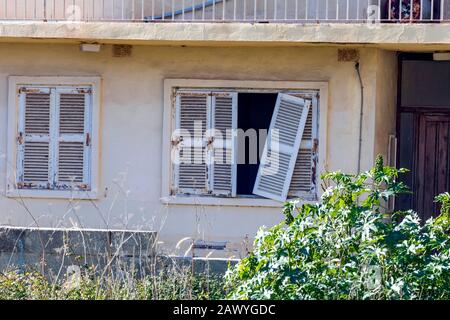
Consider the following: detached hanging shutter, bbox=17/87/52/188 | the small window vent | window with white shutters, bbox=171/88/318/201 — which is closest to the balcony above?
the small window vent

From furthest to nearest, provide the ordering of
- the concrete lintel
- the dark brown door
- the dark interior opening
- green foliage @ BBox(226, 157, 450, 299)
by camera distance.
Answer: the dark brown door, the dark interior opening, the concrete lintel, green foliage @ BBox(226, 157, 450, 299)

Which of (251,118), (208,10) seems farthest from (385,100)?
(208,10)

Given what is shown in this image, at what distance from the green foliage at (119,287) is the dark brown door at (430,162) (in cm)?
585

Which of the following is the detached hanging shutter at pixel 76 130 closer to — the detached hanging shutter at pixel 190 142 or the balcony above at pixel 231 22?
the balcony above at pixel 231 22

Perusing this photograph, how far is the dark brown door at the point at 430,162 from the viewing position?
15508mm

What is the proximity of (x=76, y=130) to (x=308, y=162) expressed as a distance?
2956 millimetres

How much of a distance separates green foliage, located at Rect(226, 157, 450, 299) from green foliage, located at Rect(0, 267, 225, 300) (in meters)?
1.26

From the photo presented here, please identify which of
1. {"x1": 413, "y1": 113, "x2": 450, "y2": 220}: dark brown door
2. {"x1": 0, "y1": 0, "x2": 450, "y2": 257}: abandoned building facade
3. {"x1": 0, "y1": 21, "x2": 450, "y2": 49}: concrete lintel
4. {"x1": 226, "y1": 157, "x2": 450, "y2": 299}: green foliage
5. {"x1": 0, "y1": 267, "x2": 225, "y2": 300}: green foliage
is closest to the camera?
{"x1": 226, "y1": 157, "x2": 450, "y2": 299}: green foliage

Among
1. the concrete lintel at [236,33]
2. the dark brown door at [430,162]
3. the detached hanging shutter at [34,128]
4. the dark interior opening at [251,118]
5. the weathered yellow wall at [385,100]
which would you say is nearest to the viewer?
the concrete lintel at [236,33]

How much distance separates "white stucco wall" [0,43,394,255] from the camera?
13891 millimetres

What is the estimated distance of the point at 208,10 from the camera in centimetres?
1420

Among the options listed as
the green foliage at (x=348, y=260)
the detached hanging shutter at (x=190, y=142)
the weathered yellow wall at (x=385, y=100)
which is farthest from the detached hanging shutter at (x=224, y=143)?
the green foliage at (x=348, y=260)

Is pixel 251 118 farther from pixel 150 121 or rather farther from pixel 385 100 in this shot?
pixel 385 100

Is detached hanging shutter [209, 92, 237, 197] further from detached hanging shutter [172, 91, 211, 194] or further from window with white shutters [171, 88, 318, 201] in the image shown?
detached hanging shutter [172, 91, 211, 194]
